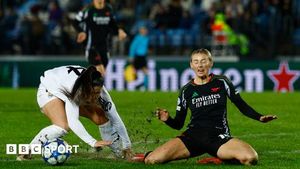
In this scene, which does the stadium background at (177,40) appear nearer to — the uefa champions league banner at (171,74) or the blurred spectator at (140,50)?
the uefa champions league banner at (171,74)

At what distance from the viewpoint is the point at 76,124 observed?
10.6 m

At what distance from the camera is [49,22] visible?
29.2 metres

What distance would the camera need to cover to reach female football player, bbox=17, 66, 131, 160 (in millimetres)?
10695

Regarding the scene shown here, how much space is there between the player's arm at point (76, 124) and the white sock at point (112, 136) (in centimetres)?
76

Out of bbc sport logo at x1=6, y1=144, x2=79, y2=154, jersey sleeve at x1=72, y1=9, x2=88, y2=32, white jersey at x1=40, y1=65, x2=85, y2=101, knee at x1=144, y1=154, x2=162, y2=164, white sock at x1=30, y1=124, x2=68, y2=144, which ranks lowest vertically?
knee at x1=144, y1=154, x2=162, y2=164

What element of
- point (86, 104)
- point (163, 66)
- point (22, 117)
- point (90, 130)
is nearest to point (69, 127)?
point (86, 104)

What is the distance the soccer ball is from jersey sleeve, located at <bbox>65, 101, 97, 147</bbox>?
0.21m

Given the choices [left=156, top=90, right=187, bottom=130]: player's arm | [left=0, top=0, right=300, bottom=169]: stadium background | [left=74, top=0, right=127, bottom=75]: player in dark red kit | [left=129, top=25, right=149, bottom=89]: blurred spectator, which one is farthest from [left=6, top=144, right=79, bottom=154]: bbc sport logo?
[left=129, top=25, right=149, bottom=89]: blurred spectator

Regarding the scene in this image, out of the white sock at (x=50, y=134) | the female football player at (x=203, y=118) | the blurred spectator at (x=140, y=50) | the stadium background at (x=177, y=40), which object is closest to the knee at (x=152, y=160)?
the female football player at (x=203, y=118)

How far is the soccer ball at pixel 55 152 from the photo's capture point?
10.5 m

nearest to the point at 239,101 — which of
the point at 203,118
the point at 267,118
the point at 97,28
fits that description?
the point at 203,118

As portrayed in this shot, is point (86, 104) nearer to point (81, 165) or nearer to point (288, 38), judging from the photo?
point (81, 165)

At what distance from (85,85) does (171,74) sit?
1724 cm

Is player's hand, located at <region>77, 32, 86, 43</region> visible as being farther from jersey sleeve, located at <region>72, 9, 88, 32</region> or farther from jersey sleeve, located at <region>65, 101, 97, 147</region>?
jersey sleeve, located at <region>65, 101, 97, 147</region>
